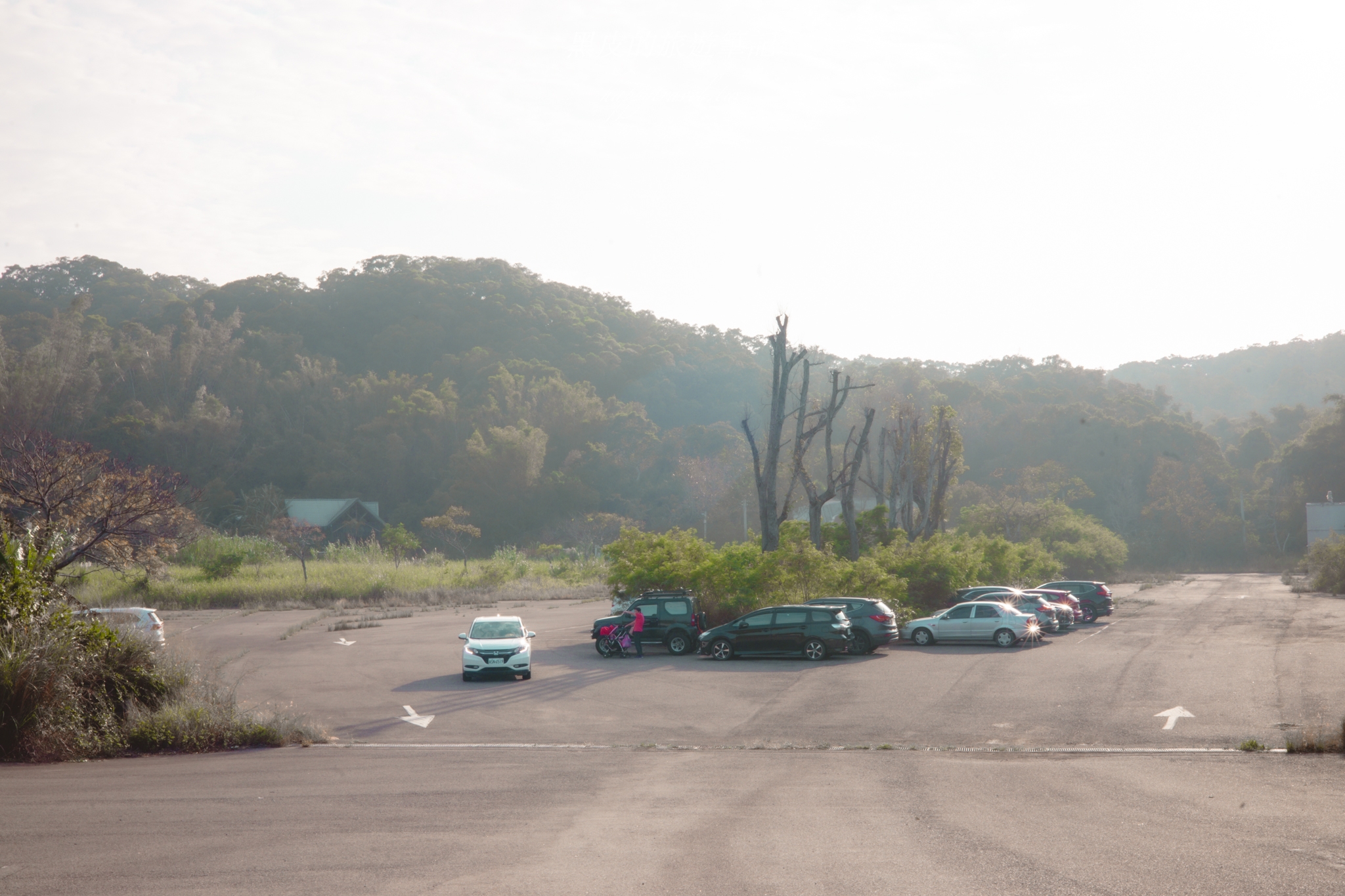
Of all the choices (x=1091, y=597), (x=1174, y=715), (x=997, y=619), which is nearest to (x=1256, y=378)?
(x=1091, y=597)

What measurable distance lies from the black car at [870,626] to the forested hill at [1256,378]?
9940 centimetres

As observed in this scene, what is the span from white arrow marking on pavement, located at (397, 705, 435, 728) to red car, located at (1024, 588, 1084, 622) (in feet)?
70.5

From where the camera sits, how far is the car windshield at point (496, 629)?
20969mm

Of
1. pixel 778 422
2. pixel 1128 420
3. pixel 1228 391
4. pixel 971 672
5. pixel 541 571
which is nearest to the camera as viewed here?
pixel 971 672

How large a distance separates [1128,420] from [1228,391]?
56.2 metres

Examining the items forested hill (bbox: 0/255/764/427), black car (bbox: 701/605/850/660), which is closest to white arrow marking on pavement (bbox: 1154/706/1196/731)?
black car (bbox: 701/605/850/660)

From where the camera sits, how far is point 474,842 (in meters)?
8.09

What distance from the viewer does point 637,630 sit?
24.8 metres

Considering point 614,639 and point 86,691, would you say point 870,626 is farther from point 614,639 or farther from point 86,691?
point 86,691

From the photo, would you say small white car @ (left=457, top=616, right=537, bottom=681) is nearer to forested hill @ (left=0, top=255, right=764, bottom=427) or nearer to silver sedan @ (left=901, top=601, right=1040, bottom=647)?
silver sedan @ (left=901, top=601, right=1040, bottom=647)

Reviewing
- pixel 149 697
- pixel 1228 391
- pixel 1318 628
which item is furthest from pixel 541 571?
pixel 1228 391

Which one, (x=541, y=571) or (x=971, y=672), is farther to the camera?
(x=541, y=571)

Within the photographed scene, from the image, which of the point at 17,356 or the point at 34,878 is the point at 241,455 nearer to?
the point at 17,356

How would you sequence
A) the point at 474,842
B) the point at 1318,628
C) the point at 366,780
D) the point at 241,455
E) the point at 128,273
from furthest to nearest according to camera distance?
the point at 128,273 < the point at 241,455 < the point at 1318,628 < the point at 366,780 < the point at 474,842
